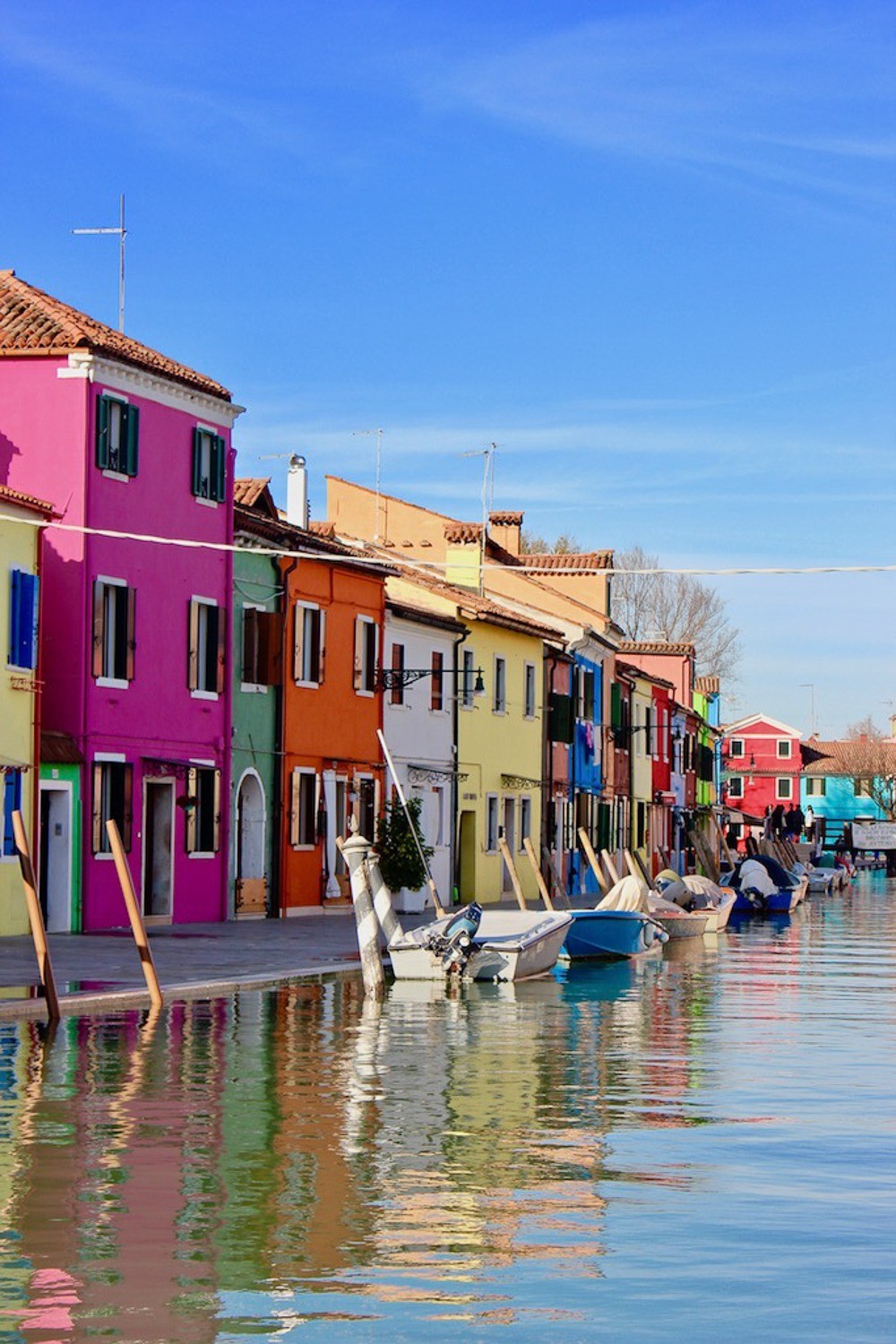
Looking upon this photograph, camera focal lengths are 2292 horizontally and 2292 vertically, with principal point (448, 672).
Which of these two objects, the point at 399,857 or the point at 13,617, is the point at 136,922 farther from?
the point at 399,857

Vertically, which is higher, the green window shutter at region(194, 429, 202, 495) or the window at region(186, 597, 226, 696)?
the green window shutter at region(194, 429, 202, 495)

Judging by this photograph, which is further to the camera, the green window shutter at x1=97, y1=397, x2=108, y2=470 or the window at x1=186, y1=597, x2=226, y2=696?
the window at x1=186, y1=597, x2=226, y2=696

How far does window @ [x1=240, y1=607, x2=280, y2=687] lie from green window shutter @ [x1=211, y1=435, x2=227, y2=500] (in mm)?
2468

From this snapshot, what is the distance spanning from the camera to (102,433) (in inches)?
1410

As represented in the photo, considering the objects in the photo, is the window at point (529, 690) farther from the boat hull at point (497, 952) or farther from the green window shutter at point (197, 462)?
the boat hull at point (497, 952)

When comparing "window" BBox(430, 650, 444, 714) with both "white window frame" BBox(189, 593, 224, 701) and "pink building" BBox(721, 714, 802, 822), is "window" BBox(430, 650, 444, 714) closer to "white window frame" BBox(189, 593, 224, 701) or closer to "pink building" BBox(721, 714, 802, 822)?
"white window frame" BBox(189, 593, 224, 701)

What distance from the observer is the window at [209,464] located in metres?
39.1

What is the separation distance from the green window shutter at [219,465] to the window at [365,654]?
6.96 m

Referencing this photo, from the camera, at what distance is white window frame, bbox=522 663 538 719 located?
59.7 m

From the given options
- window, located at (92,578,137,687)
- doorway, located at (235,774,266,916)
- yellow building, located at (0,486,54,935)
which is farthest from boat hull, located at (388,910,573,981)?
doorway, located at (235,774,266,916)

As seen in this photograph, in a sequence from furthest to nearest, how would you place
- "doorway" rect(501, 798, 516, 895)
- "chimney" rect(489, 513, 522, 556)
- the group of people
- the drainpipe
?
the group of people < "chimney" rect(489, 513, 522, 556) < "doorway" rect(501, 798, 516, 895) < the drainpipe

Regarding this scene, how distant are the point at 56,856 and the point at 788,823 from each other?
94751 mm

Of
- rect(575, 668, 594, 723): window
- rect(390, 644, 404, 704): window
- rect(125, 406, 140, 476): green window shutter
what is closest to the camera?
rect(125, 406, 140, 476): green window shutter

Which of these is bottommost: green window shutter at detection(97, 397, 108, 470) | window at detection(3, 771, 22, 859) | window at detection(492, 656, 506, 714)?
window at detection(3, 771, 22, 859)
